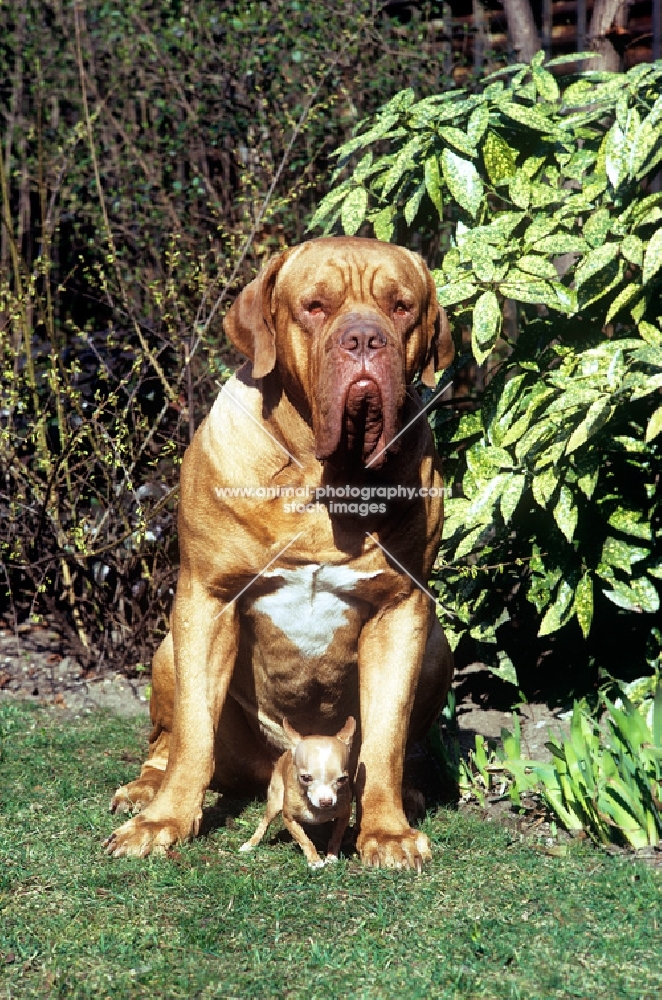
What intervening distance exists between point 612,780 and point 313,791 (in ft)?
2.69

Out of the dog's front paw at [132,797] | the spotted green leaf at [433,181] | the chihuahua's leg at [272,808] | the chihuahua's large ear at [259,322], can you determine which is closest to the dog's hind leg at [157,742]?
the dog's front paw at [132,797]

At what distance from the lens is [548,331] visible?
4461mm

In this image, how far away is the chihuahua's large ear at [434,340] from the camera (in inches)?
136

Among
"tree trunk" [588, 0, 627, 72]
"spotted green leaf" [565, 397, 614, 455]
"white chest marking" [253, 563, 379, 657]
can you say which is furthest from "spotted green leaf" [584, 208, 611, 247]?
"tree trunk" [588, 0, 627, 72]

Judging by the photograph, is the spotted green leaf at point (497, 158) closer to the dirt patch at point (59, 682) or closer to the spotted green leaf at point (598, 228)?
the spotted green leaf at point (598, 228)

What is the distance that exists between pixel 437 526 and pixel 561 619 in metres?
1.01

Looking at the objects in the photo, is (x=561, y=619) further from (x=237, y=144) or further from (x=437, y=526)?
(x=237, y=144)

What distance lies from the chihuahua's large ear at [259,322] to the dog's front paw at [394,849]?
1.29 m

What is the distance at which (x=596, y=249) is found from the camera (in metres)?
4.00

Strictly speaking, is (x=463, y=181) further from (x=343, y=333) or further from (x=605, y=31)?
(x=605, y=31)

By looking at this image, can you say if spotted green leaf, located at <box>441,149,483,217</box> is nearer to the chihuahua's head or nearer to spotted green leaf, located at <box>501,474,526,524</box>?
spotted green leaf, located at <box>501,474,526,524</box>

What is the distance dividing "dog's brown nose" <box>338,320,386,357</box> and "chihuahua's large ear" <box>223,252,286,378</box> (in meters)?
0.29

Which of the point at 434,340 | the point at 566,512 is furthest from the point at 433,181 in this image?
the point at 566,512

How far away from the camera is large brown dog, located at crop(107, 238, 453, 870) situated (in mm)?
3246
